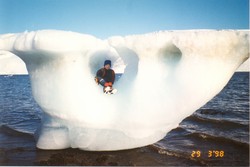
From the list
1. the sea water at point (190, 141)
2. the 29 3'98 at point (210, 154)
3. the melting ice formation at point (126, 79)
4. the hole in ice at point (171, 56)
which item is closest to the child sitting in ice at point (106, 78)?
the melting ice formation at point (126, 79)

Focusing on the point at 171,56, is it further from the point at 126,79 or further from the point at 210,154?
the point at 210,154

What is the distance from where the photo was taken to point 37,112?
37.9ft

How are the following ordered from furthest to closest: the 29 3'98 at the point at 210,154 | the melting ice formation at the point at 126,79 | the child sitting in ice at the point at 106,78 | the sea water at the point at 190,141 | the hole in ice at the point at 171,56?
1. the 29 3'98 at the point at 210,154
2. the sea water at the point at 190,141
3. the child sitting in ice at the point at 106,78
4. the hole in ice at the point at 171,56
5. the melting ice formation at the point at 126,79

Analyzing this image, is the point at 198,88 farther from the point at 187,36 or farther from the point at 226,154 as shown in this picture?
the point at 226,154

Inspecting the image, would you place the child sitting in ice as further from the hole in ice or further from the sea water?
the sea water

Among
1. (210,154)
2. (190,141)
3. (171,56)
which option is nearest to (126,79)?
(171,56)

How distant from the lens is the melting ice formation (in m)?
5.10

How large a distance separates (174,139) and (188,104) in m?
2.24

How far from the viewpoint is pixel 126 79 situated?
5.78m

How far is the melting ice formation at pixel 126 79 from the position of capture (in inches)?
201

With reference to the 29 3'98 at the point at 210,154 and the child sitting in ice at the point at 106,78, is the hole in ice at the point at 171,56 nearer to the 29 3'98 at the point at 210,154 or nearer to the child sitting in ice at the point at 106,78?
the child sitting in ice at the point at 106,78

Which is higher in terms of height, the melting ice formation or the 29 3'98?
the melting ice formation

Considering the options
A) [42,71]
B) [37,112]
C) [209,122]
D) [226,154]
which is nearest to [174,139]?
[226,154]

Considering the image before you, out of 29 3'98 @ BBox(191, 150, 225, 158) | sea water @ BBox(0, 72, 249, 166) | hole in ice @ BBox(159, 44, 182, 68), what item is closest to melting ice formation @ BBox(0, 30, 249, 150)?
hole in ice @ BBox(159, 44, 182, 68)
